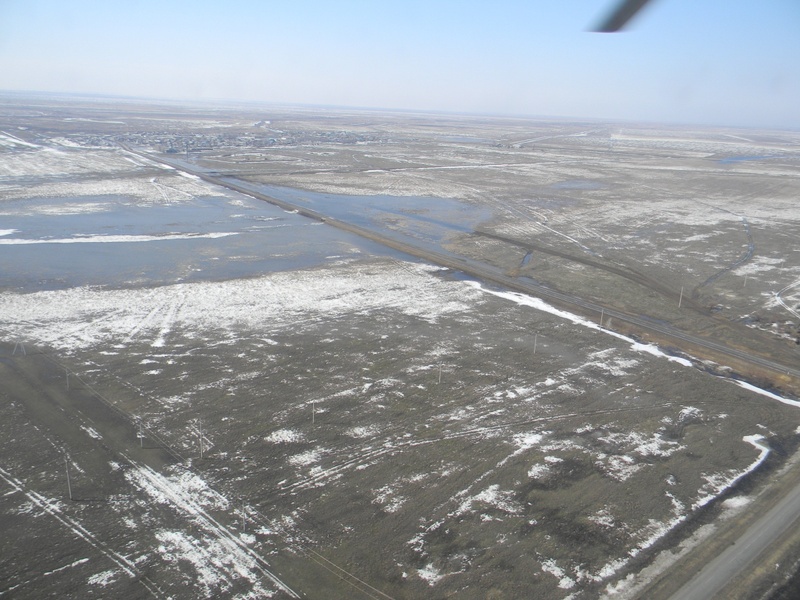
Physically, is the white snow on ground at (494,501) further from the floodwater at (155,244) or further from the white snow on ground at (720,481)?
the floodwater at (155,244)

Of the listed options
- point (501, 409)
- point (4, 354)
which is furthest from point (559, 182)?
point (4, 354)

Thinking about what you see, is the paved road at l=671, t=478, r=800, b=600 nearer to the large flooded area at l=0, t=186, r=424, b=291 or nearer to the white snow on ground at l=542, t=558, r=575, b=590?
the white snow on ground at l=542, t=558, r=575, b=590

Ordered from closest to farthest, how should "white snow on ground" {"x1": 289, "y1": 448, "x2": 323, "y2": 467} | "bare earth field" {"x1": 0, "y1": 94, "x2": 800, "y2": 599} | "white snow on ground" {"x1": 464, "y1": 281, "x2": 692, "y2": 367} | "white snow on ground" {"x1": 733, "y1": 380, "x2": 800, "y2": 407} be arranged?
"bare earth field" {"x1": 0, "y1": 94, "x2": 800, "y2": 599} → "white snow on ground" {"x1": 289, "y1": 448, "x2": 323, "y2": 467} → "white snow on ground" {"x1": 733, "y1": 380, "x2": 800, "y2": 407} → "white snow on ground" {"x1": 464, "y1": 281, "x2": 692, "y2": 367}

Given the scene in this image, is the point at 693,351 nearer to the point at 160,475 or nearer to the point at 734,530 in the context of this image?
the point at 734,530

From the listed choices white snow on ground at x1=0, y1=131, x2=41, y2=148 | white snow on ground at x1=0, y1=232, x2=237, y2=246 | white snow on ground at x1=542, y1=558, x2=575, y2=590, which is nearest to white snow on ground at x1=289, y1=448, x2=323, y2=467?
white snow on ground at x1=542, y1=558, x2=575, y2=590

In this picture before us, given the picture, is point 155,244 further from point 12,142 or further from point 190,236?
point 12,142

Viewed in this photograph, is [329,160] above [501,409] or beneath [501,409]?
above

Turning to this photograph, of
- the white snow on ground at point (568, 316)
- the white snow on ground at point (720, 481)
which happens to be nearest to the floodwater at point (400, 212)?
the white snow on ground at point (568, 316)
